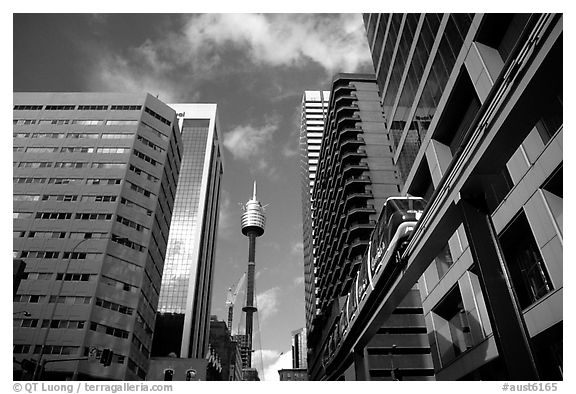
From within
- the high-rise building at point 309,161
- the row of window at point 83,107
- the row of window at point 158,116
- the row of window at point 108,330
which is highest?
the high-rise building at point 309,161

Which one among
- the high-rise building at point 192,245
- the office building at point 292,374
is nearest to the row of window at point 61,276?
the high-rise building at point 192,245

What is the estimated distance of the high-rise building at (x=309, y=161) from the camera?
400 ft

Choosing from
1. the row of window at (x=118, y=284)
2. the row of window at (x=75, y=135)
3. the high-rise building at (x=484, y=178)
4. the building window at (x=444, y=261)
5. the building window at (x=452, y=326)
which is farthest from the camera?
the row of window at (x=75, y=135)

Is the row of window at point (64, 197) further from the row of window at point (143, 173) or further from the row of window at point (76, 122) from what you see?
the row of window at point (76, 122)

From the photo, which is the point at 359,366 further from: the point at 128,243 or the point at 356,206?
the point at 128,243

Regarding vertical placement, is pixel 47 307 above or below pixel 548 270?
above

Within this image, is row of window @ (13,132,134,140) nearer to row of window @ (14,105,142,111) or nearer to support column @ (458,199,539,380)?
row of window @ (14,105,142,111)

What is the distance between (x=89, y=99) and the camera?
75188 millimetres

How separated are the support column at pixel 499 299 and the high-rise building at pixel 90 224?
155 ft

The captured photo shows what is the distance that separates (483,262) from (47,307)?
58379 millimetres

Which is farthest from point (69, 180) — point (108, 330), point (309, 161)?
point (309, 161)

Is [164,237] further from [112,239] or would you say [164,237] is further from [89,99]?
[89,99]
